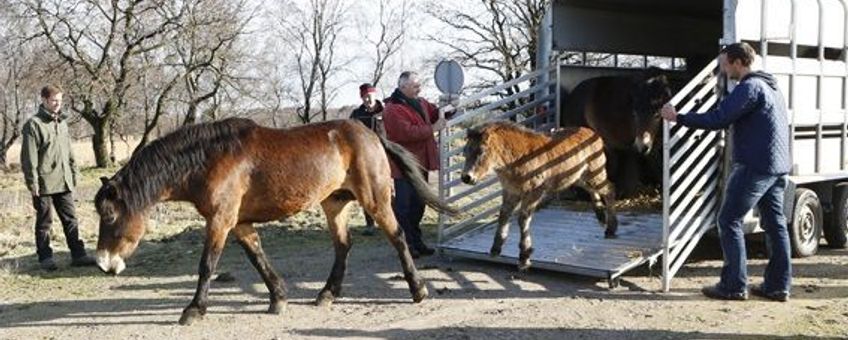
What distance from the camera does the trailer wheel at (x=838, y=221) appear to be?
26.9ft

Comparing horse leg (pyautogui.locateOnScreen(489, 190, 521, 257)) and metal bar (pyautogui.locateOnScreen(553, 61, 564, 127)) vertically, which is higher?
metal bar (pyautogui.locateOnScreen(553, 61, 564, 127))

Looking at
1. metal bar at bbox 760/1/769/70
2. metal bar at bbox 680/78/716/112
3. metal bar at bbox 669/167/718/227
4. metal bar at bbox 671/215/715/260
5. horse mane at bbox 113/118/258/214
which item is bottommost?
metal bar at bbox 671/215/715/260

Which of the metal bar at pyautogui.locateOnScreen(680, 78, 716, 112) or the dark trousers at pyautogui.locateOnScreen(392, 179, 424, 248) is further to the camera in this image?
the dark trousers at pyautogui.locateOnScreen(392, 179, 424, 248)

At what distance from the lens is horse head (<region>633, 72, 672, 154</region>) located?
7.29m

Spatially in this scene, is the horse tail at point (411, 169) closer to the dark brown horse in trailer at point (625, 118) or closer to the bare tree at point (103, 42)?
the dark brown horse in trailer at point (625, 118)

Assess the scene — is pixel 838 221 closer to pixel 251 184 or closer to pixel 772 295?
pixel 772 295

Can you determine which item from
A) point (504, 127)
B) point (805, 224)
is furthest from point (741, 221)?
point (805, 224)

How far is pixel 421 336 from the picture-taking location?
5008mm

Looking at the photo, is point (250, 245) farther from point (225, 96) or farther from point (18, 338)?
point (225, 96)

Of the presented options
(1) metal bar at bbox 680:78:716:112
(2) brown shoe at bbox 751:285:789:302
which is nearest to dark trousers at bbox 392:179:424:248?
(1) metal bar at bbox 680:78:716:112

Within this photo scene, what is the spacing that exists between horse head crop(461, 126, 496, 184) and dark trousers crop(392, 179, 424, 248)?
1307 mm

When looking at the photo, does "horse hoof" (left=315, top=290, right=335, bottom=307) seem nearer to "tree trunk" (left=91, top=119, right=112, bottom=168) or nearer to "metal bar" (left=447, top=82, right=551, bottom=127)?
"metal bar" (left=447, top=82, right=551, bottom=127)

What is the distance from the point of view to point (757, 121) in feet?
18.5

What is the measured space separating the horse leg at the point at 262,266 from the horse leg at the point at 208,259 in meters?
0.34
